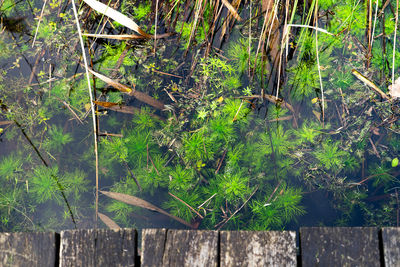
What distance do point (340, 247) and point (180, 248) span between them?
0.66 m

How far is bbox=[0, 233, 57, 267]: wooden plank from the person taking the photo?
1466 millimetres

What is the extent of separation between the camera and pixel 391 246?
1394 millimetres

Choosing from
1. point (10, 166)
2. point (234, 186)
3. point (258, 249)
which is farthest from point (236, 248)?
point (10, 166)

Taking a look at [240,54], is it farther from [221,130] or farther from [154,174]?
[154,174]

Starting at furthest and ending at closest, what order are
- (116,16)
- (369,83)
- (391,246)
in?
(369,83) < (116,16) < (391,246)

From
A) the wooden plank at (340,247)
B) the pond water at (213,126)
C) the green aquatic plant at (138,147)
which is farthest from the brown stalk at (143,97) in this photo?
the wooden plank at (340,247)

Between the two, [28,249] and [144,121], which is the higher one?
[144,121]

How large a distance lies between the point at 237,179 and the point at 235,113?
1.34ft

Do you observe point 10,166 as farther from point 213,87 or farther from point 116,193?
point 213,87

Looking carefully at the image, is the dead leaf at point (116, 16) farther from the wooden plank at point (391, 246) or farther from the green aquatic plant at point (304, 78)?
the wooden plank at point (391, 246)

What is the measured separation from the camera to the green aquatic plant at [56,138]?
2154 millimetres

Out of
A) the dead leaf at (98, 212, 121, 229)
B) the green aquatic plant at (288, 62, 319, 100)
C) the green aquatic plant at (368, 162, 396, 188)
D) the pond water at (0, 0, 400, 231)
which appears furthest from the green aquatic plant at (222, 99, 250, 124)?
the dead leaf at (98, 212, 121, 229)

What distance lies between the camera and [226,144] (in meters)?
2.11

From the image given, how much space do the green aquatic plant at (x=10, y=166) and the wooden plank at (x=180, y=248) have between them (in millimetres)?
1176
